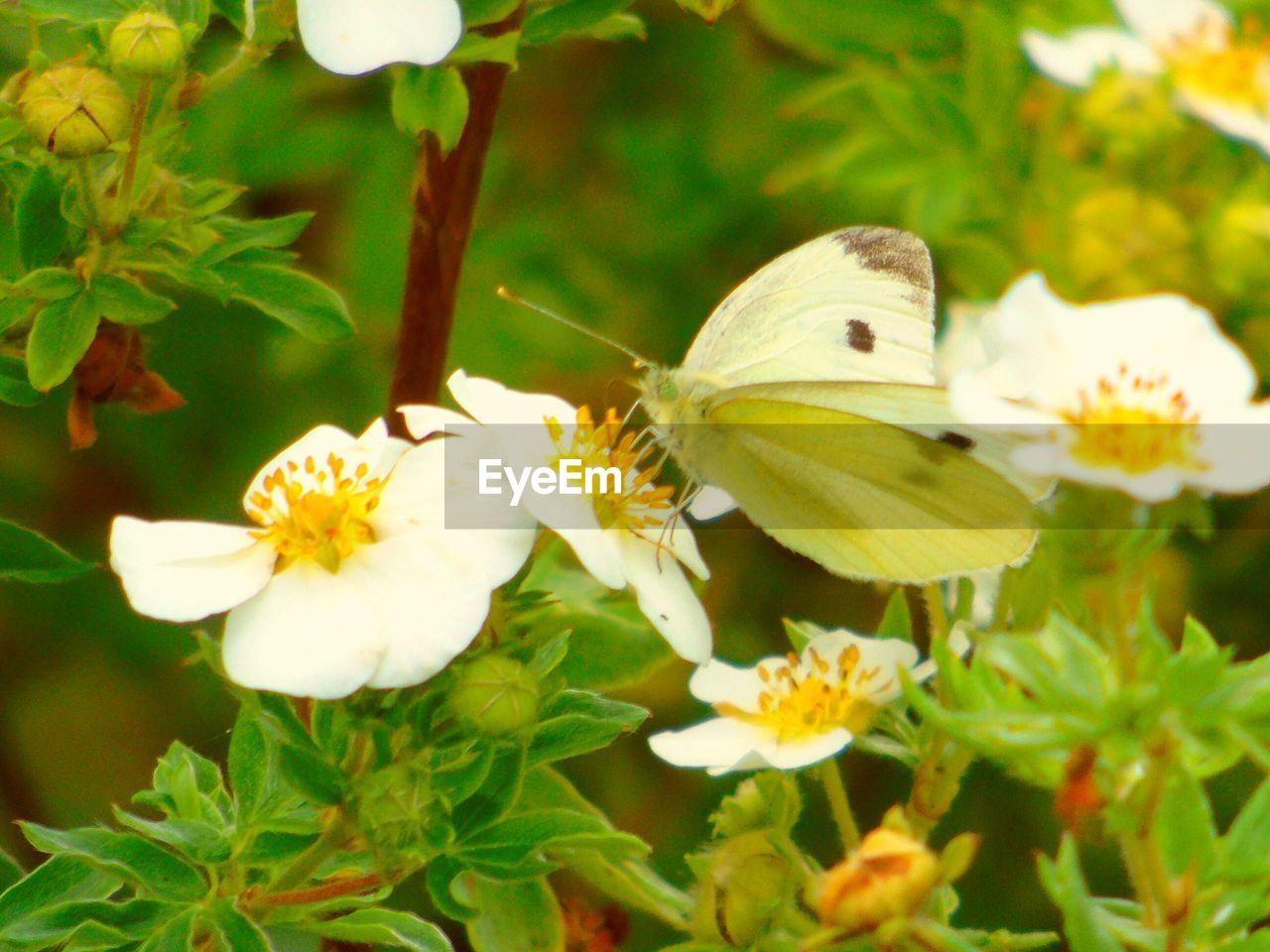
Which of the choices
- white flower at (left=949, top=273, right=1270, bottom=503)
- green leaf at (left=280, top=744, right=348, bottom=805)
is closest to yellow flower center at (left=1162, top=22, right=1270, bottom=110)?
white flower at (left=949, top=273, right=1270, bottom=503)

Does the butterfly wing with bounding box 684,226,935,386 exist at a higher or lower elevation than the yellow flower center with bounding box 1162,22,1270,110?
lower

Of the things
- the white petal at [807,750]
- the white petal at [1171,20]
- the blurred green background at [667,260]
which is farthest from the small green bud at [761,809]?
the white petal at [1171,20]

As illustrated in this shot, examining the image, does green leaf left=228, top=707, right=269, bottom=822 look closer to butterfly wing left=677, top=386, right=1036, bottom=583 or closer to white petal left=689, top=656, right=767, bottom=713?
white petal left=689, top=656, right=767, bottom=713

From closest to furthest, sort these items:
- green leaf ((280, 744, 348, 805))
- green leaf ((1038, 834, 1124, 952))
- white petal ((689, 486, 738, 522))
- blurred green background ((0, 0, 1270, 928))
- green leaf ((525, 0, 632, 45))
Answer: green leaf ((1038, 834, 1124, 952)), green leaf ((280, 744, 348, 805)), green leaf ((525, 0, 632, 45)), white petal ((689, 486, 738, 522)), blurred green background ((0, 0, 1270, 928))

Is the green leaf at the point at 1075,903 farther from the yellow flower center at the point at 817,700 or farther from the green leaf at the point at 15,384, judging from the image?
the green leaf at the point at 15,384

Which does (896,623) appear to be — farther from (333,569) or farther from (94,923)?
(94,923)

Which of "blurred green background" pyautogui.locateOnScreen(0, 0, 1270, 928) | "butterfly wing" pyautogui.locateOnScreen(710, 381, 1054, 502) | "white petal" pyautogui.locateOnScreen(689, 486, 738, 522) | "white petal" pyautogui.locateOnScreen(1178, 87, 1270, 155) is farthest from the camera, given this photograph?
"blurred green background" pyautogui.locateOnScreen(0, 0, 1270, 928)
